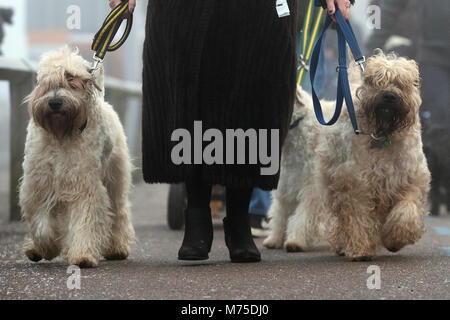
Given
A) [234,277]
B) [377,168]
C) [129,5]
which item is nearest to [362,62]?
[377,168]

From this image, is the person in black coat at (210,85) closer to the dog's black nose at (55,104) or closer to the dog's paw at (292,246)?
the dog's black nose at (55,104)

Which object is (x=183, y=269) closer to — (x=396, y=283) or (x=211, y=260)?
(x=211, y=260)

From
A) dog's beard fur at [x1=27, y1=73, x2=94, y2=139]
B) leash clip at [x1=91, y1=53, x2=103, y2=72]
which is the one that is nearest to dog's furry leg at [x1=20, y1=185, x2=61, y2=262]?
dog's beard fur at [x1=27, y1=73, x2=94, y2=139]

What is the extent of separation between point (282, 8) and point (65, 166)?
63.2 inches

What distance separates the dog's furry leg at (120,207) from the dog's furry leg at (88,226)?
275 mm

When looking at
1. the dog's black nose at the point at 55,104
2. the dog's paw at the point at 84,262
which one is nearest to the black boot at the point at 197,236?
the dog's paw at the point at 84,262

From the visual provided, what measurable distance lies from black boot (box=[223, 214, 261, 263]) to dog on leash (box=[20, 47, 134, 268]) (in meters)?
0.78

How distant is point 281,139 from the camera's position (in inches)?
229

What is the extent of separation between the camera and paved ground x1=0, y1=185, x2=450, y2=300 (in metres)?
4.57

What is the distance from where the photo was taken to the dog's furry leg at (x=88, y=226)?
18.7 feet

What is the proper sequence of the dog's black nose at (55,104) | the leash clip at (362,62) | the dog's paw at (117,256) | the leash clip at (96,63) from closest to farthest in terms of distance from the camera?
the dog's black nose at (55,104) → the leash clip at (96,63) → the leash clip at (362,62) → the dog's paw at (117,256)

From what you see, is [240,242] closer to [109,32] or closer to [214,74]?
[214,74]

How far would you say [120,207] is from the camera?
6.48 m

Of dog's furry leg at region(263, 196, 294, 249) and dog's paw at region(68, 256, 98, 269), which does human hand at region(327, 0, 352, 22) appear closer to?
dog's furry leg at region(263, 196, 294, 249)
